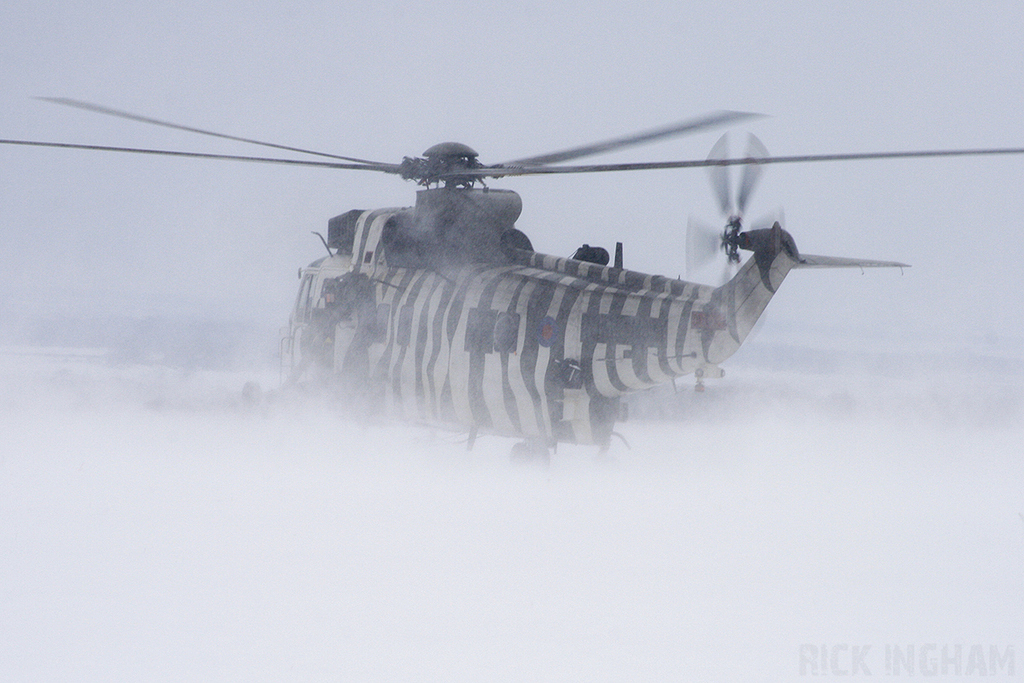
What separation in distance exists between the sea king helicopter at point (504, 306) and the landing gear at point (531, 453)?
3cm

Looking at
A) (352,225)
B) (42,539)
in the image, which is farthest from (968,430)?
(42,539)

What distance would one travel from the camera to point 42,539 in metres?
10.4

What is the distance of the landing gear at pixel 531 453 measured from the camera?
475 inches

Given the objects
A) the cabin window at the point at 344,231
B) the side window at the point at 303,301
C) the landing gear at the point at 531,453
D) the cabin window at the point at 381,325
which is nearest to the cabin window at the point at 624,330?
the landing gear at the point at 531,453

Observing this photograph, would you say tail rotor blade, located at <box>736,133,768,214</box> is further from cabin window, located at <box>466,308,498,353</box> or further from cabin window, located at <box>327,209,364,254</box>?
cabin window, located at <box>327,209,364,254</box>

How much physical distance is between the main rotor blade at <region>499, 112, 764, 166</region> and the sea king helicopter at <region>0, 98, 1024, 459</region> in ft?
0.06

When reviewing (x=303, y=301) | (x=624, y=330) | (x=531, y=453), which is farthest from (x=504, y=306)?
(x=303, y=301)

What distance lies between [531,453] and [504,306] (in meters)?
2.20

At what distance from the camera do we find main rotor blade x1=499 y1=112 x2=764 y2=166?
8.69m

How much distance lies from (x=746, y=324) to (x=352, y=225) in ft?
22.1

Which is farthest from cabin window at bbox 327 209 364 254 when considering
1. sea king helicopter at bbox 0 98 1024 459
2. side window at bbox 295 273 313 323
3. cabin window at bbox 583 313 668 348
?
cabin window at bbox 583 313 668 348

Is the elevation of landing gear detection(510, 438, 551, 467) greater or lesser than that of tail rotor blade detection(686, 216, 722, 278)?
lesser

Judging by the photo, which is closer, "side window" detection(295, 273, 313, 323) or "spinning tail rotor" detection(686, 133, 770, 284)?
"spinning tail rotor" detection(686, 133, 770, 284)

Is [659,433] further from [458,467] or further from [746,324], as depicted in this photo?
[746,324]
